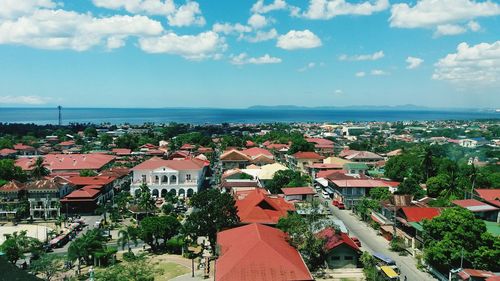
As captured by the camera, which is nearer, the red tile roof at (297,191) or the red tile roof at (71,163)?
the red tile roof at (297,191)

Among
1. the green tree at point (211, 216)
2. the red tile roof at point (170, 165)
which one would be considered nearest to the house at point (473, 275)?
the green tree at point (211, 216)

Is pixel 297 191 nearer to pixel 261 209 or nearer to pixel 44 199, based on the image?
pixel 261 209

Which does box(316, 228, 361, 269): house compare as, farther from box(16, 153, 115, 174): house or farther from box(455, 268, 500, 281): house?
box(16, 153, 115, 174): house

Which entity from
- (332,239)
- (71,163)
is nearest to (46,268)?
(332,239)

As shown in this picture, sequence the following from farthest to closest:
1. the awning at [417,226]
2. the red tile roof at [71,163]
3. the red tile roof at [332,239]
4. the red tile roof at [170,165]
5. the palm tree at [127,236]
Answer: the red tile roof at [71,163]
the red tile roof at [170,165]
the palm tree at [127,236]
the awning at [417,226]
the red tile roof at [332,239]

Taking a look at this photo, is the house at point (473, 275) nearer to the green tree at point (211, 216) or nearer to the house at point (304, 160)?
the green tree at point (211, 216)

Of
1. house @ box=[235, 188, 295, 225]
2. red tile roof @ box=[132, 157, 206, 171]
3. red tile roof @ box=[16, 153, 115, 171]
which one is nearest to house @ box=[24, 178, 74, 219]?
red tile roof @ box=[132, 157, 206, 171]

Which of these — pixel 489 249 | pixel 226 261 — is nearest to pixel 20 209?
pixel 226 261
